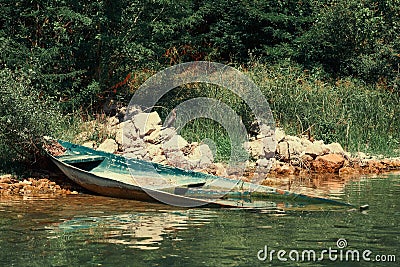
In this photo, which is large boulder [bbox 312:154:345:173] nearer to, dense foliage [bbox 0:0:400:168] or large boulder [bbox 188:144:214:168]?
large boulder [bbox 188:144:214:168]

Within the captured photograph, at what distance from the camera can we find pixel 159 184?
12461 mm

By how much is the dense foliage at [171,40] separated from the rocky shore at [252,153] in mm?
1714

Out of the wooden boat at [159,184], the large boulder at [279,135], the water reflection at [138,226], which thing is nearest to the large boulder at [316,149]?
the large boulder at [279,135]

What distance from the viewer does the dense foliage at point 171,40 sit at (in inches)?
685

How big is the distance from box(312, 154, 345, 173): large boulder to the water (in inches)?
159

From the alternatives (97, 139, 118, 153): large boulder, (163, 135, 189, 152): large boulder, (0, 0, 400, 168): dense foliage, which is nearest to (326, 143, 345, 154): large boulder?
(163, 135, 189, 152): large boulder

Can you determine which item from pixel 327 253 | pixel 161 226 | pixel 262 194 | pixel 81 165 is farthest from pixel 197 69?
pixel 327 253

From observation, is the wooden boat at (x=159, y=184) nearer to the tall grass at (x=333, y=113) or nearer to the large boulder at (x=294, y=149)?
the large boulder at (x=294, y=149)

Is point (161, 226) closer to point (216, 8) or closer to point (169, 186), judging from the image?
point (169, 186)

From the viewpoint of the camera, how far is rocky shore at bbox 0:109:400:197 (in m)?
15.0

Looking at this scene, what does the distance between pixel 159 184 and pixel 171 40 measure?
10972 mm

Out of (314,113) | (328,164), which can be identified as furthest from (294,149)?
(314,113)

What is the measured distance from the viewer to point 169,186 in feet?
39.5

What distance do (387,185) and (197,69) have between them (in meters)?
8.44
